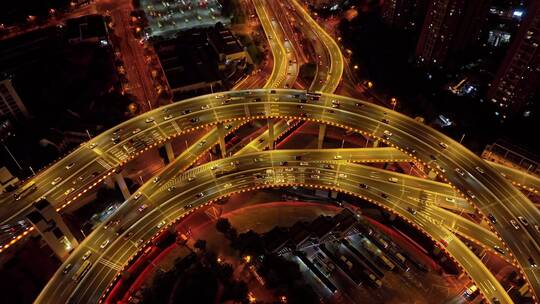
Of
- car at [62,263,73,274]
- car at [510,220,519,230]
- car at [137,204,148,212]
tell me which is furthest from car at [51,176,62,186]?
car at [510,220,519,230]

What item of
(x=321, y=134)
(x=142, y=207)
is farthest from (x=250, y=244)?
(x=321, y=134)

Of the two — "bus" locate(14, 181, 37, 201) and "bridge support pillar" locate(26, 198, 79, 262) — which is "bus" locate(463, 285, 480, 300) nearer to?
"bridge support pillar" locate(26, 198, 79, 262)

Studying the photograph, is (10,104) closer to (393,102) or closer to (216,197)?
(216,197)

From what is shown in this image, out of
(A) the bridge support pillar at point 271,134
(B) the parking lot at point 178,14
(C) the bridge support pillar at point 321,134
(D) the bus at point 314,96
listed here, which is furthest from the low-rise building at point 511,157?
(B) the parking lot at point 178,14

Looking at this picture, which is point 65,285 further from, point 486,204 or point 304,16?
point 304,16

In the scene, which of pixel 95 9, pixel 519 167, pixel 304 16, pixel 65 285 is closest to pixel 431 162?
pixel 519 167

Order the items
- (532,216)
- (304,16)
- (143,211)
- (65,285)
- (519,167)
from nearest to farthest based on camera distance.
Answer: (65,285) → (532,216) → (143,211) → (519,167) → (304,16)

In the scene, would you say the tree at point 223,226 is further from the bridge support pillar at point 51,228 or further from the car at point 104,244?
the bridge support pillar at point 51,228
